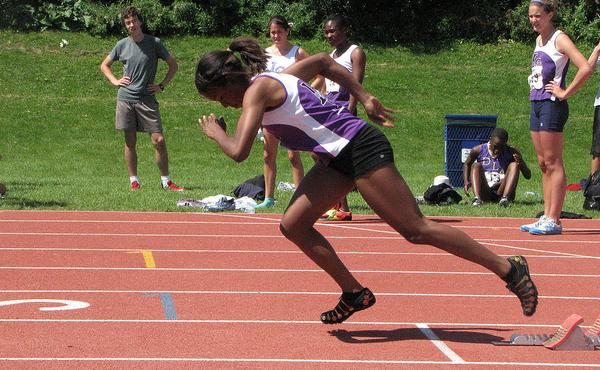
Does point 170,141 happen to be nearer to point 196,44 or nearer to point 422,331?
point 196,44

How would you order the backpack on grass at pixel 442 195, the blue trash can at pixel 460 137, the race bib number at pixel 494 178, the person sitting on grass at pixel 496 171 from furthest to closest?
the blue trash can at pixel 460 137, the race bib number at pixel 494 178, the person sitting on grass at pixel 496 171, the backpack on grass at pixel 442 195

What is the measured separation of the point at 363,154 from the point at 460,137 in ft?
35.7

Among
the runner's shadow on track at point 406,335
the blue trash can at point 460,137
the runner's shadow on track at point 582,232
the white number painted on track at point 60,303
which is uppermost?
the runner's shadow on track at point 406,335

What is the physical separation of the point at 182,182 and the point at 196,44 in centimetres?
1309

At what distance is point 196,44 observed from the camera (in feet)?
94.5

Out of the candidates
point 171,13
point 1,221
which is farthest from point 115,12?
point 1,221

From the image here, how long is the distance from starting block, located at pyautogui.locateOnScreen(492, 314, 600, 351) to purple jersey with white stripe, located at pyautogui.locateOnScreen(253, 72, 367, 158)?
4.38ft

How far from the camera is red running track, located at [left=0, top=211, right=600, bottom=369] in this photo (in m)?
5.83

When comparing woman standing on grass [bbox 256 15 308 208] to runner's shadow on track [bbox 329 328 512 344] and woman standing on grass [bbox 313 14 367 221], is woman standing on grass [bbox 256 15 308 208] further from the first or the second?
runner's shadow on track [bbox 329 328 512 344]

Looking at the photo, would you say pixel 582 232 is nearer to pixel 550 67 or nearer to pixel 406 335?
pixel 550 67

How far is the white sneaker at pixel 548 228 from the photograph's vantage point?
10672 mm

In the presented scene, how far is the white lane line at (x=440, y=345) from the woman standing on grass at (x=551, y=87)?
4.15 m

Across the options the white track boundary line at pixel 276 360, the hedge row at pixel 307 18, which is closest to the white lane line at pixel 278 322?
the white track boundary line at pixel 276 360

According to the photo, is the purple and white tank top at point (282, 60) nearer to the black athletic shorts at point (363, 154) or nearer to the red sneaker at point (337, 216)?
the red sneaker at point (337, 216)
